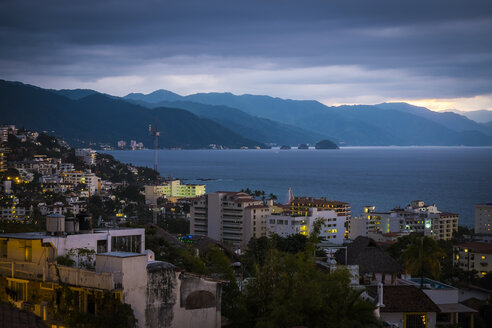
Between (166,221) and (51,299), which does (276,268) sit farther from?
(166,221)

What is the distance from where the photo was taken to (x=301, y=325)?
13625 mm

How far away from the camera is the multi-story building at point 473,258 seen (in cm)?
5304

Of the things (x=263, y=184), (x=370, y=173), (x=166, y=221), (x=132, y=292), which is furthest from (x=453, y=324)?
(x=370, y=173)

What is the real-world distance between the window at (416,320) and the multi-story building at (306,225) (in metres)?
42.1

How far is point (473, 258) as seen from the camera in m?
53.6

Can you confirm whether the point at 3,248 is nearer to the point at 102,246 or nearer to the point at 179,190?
the point at 102,246

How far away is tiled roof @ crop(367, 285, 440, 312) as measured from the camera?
18.4m

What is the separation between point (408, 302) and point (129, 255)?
950cm

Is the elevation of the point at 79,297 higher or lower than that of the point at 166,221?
higher

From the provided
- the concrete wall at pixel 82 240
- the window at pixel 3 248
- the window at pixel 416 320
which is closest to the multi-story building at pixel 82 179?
the window at pixel 416 320

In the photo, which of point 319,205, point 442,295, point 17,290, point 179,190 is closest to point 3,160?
point 179,190

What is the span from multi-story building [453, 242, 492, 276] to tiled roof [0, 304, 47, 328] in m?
48.8

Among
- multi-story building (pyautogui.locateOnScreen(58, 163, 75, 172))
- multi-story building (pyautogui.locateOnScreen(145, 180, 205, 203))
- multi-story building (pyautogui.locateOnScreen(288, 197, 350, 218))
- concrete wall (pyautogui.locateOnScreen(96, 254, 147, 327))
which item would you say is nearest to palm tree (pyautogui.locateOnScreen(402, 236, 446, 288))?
concrete wall (pyautogui.locateOnScreen(96, 254, 147, 327))

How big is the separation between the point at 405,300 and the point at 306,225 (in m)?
45.0
